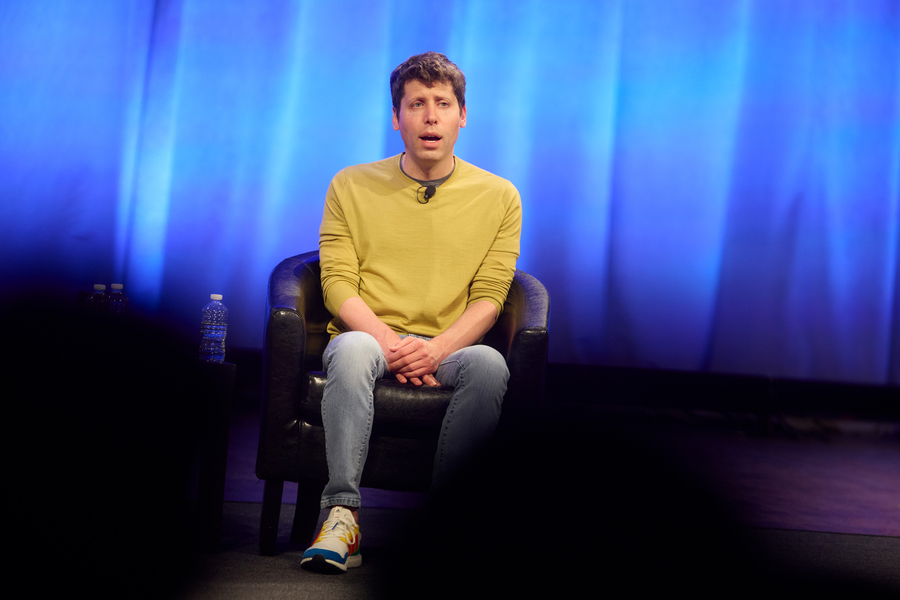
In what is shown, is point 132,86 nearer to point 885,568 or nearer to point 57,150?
point 57,150

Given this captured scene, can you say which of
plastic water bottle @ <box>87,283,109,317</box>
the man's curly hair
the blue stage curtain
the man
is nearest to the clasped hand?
the man

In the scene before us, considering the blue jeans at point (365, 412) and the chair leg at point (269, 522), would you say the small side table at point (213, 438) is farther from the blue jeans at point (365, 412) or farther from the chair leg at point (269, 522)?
the blue jeans at point (365, 412)

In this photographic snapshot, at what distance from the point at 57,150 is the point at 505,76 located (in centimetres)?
199

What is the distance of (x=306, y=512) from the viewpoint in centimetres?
157

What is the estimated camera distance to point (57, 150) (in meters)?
3.06

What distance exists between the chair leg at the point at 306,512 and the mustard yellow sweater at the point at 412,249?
0.37m

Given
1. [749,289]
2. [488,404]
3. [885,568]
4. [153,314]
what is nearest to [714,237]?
[749,289]

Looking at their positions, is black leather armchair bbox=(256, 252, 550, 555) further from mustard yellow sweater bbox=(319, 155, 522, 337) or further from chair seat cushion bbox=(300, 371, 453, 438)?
mustard yellow sweater bbox=(319, 155, 522, 337)

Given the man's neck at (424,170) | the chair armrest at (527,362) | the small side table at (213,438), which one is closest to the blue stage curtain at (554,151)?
the man's neck at (424,170)

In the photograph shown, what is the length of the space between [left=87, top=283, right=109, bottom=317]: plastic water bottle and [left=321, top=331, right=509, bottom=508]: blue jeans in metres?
0.65

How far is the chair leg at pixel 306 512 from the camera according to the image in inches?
61.4

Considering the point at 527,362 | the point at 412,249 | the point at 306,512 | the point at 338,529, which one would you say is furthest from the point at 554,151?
the point at 338,529

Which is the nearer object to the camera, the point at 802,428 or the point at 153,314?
the point at 153,314

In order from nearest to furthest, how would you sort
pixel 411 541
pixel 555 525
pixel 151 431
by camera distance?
pixel 555 525 → pixel 151 431 → pixel 411 541
